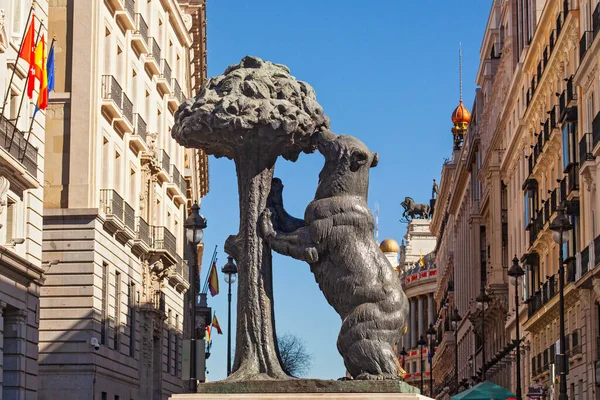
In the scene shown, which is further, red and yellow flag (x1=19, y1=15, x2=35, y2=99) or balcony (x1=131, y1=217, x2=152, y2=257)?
balcony (x1=131, y1=217, x2=152, y2=257)

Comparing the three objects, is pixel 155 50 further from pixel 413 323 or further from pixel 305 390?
pixel 413 323

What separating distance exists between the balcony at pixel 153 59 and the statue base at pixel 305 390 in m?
38.5

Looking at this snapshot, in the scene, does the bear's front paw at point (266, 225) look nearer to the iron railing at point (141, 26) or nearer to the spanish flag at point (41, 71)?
the spanish flag at point (41, 71)

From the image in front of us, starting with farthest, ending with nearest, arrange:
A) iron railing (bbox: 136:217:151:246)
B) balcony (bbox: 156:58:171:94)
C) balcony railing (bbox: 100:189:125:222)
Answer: balcony (bbox: 156:58:171:94) → iron railing (bbox: 136:217:151:246) → balcony railing (bbox: 100:189:125:222)

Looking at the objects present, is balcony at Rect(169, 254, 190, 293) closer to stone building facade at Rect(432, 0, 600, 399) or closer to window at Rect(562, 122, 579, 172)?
stone building facade at Rect(432, 0, 600, 399)

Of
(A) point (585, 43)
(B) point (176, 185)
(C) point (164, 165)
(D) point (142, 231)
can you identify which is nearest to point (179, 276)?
(B) point (176, 185)

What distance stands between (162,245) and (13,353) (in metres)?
18.5

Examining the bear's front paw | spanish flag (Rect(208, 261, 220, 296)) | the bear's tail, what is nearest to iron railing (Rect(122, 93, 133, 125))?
spanish flag (Rect(208, 261, 220, 296))

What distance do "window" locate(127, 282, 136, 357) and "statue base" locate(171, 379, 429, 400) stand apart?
3459 centimetres

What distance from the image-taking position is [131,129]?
46844mm

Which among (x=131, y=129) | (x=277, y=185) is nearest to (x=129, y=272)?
(x=131, y=129)

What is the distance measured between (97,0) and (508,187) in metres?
33.4

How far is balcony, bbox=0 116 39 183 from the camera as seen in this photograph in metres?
31.7

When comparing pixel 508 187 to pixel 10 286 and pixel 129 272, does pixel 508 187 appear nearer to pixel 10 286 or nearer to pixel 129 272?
pixel 129 272
